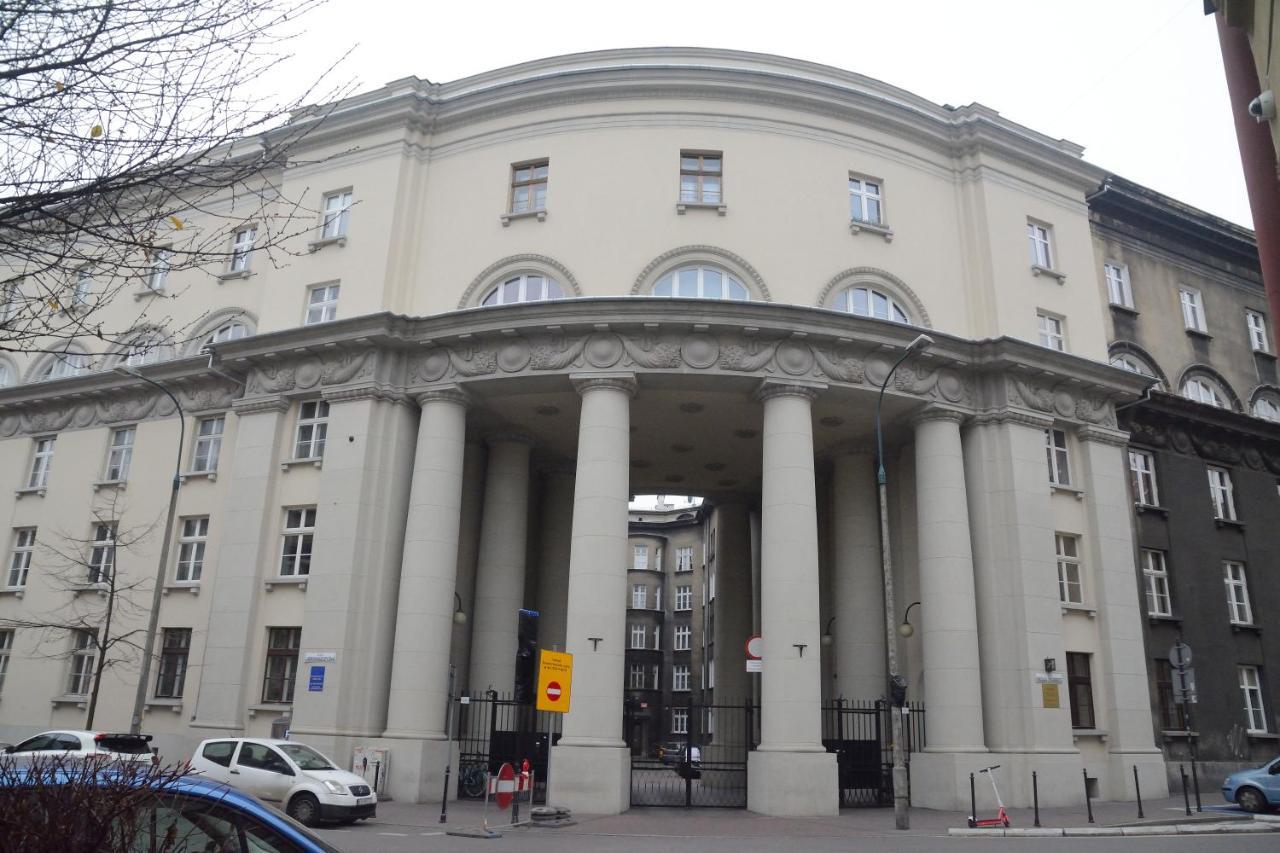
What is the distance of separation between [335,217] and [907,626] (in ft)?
69.5

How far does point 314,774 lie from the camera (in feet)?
60.8

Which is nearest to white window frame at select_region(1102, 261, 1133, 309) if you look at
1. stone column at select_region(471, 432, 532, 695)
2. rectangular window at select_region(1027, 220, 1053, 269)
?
Answer: rectangular window at select_region(1027, 220, 1053, 269)

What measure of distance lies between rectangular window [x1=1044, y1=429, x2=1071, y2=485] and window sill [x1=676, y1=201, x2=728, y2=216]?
11456 millimetres

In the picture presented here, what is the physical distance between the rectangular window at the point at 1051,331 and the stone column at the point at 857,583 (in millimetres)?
6434

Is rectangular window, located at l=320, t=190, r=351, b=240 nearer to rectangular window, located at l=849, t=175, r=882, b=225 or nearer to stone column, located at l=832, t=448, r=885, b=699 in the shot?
rectangular window, located at l=849, t=175, r=882, b=225

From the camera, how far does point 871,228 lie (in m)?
27.5

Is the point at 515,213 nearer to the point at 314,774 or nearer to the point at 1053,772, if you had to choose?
the point at 314,774

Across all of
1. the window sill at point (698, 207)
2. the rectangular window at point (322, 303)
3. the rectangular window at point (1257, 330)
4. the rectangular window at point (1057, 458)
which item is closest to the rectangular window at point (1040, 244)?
the rectangular window at point (1057, 458)

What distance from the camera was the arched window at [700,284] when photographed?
2633 centimetres

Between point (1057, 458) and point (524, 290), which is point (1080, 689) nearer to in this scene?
point (1057, 458)

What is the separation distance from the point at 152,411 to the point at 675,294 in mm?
18003

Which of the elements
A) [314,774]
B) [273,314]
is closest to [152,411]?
[273,314]

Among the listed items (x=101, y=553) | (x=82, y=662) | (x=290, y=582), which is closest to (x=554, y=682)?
(x=290, y=582)

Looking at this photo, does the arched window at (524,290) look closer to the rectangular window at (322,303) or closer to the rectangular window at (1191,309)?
the rectangular window at (322,303)
